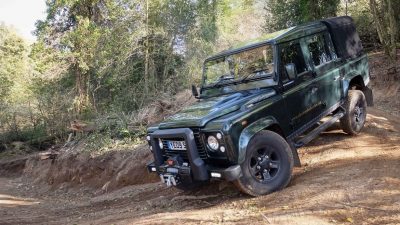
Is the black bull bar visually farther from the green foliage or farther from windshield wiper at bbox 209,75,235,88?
the green foliage

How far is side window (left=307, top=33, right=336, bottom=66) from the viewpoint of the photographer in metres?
7.12

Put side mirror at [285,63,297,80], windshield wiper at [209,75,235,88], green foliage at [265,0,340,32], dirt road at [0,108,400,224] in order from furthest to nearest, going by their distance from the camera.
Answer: green foliage at [265,0,340,32], windshield wiper at [209,75,235,88], side mirror at [285,63,297,80], dirt road at [0,108,400,224]

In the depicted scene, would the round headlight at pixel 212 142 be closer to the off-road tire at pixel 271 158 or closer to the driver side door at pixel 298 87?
the off-road tire at pixel 271 158

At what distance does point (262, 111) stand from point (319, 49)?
7.85ft

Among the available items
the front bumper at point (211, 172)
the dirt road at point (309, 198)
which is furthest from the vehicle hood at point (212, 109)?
the dirt road at point (309, 198)

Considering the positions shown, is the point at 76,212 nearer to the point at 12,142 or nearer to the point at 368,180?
the point at 368,180

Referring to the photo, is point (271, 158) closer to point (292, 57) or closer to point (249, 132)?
point (249, 132)

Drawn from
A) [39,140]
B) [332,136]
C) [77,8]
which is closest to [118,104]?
[39,140]

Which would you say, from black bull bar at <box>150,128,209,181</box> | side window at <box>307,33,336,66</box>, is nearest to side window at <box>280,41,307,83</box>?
side window at <box>307,33,336,66</box>

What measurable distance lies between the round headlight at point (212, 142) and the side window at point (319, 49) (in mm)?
2836

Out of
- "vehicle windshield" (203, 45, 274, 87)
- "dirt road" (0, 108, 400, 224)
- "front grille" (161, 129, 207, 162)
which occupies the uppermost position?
"vehicle windshield" (203, 45, 274, 87)

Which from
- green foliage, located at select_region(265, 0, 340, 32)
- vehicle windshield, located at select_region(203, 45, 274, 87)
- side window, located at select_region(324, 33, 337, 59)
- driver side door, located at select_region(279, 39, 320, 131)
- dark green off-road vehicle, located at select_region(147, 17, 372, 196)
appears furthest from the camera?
green foliage, located at select_region(265, 0, 340, 32)

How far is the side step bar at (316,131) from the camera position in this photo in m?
6.48

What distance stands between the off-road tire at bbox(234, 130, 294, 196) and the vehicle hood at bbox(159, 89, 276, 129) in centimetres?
53
